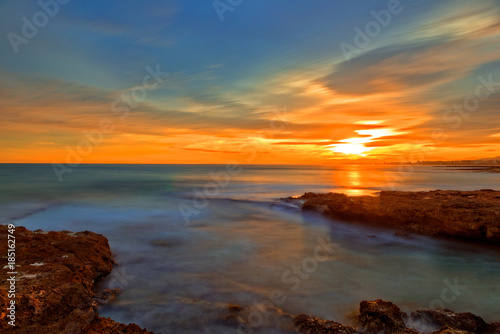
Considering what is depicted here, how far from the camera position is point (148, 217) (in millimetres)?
16906

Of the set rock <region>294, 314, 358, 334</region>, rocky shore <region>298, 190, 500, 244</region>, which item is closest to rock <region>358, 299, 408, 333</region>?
rock <region>294, 314, 358, 334</region>

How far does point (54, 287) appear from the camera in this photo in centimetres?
502

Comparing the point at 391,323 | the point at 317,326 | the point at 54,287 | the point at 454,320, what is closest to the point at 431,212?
the point at 454,320

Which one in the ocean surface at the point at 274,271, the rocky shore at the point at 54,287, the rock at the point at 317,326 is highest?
the rocky shore at the point at 54,287

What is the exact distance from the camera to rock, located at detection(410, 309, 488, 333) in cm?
512

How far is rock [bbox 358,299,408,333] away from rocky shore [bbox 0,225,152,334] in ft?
12.5

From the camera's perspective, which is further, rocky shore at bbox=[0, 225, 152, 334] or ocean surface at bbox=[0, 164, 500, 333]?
ocean surface at bbox=[0, 164, 500, 333]

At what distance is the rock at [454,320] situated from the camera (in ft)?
16.8

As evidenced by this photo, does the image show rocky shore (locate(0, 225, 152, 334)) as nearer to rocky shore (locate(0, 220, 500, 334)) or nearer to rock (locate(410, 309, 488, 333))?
rocky shore (locate(0, 220, 500, 334))

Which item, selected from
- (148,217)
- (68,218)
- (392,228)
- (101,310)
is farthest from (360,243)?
(68,218)

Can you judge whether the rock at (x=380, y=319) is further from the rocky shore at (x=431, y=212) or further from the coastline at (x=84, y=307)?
the rocky shore at (x=431, y=212)

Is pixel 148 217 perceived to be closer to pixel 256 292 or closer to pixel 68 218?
pixel 68 218

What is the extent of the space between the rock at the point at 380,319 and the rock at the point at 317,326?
0.40 metres

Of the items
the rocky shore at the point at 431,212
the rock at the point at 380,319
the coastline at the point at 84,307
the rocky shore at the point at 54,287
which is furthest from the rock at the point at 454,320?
the rocky shore at the point at 431,212
